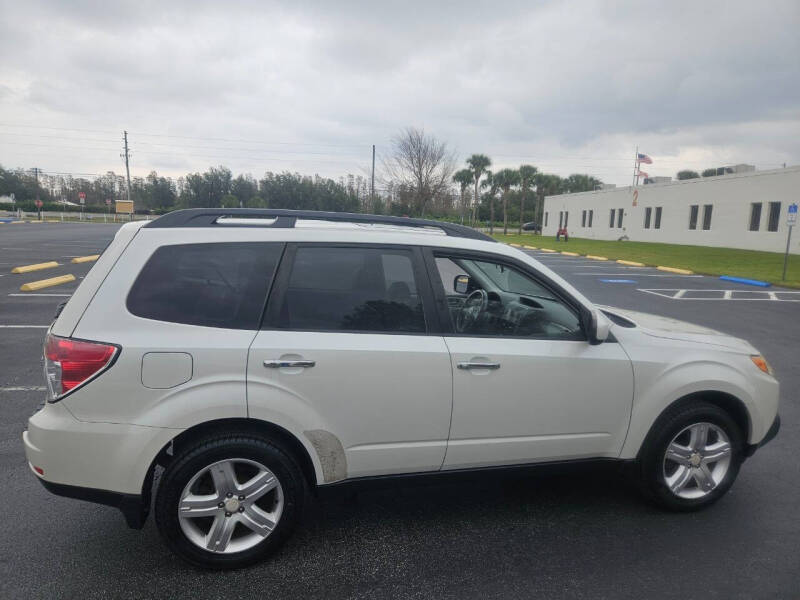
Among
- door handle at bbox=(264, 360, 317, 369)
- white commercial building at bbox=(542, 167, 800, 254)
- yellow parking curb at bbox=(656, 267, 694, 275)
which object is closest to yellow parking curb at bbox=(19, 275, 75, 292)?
door handle at bbox=(264, 360, 317, 369)

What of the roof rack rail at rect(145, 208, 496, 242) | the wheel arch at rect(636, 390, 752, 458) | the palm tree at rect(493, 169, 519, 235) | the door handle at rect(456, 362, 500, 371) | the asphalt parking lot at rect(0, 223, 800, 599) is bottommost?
the asphalt parking lot at rect(0, 223, 800, 599)

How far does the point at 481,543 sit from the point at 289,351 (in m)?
1.54

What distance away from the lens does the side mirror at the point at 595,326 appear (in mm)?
3088

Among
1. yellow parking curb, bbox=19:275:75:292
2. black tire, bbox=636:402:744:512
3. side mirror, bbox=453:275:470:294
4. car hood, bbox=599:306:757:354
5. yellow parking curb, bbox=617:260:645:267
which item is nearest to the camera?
black tire, bbox=636:402:744:512

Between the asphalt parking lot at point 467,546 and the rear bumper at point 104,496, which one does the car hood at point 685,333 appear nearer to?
the asphalt parking lot at point 467,546

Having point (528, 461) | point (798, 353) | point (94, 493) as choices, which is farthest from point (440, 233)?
point (798, 353)

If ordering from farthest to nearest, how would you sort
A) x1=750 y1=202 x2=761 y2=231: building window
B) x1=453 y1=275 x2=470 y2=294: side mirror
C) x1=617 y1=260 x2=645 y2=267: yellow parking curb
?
x1=750 y1=202 x2=761 y2=231: building window < x1=617 y1=260 x2=645 y2=267: yellow parking curb < x1=453 y1=275 x2=470 y2=294: side mirror

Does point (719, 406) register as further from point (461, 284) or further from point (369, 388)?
point (369, 388)

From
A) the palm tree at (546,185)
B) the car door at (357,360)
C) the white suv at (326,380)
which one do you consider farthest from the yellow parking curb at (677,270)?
the palm tree at (546,185)

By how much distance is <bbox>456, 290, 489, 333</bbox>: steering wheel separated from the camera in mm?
3138

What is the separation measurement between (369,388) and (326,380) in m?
0.23

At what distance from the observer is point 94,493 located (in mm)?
2621

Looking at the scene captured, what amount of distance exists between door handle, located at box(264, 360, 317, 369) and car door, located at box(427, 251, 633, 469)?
0.76m

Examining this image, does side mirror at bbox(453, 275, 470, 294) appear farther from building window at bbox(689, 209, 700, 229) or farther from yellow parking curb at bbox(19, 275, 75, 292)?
building window at bbox(689, 209, 700, 229)
